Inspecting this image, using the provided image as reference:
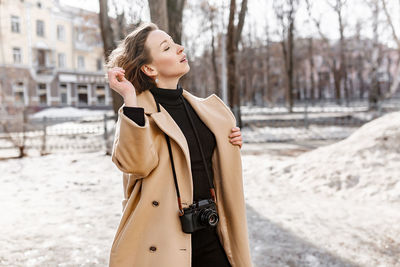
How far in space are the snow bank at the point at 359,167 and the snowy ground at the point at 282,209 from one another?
2 centimetres

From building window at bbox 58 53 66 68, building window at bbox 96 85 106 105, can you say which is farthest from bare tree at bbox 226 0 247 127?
building window at bbox 96 85 106 105

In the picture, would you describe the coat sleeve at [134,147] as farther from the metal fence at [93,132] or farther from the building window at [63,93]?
the building window at [63,93]

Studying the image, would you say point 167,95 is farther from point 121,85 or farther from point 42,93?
point 42,93

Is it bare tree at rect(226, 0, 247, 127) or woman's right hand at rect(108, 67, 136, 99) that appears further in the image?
bare tree at rect(226, 0, 247, 127)

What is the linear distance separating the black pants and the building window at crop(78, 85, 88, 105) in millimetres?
42902

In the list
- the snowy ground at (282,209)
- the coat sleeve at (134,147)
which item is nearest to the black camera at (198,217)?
the coat sleeve at (134,147)

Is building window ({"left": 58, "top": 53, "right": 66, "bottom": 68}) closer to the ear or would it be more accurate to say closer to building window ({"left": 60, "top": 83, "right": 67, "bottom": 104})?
building window ({"left": 60, "top": 83, "right": 67, "bottom": 104})

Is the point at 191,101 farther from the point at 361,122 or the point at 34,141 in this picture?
the point at 361,122

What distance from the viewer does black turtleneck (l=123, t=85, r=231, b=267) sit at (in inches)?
74.4

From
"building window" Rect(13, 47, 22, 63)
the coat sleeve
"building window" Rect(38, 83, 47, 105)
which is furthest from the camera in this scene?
"building window" Rect(38, 83, 47, 105)

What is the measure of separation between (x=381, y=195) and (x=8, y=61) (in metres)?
38.0

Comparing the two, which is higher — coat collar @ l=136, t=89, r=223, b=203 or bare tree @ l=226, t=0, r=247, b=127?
bare tree @ l=226, t=0, r=247, b=127

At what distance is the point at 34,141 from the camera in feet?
46.9

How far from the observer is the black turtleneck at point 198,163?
189cm
